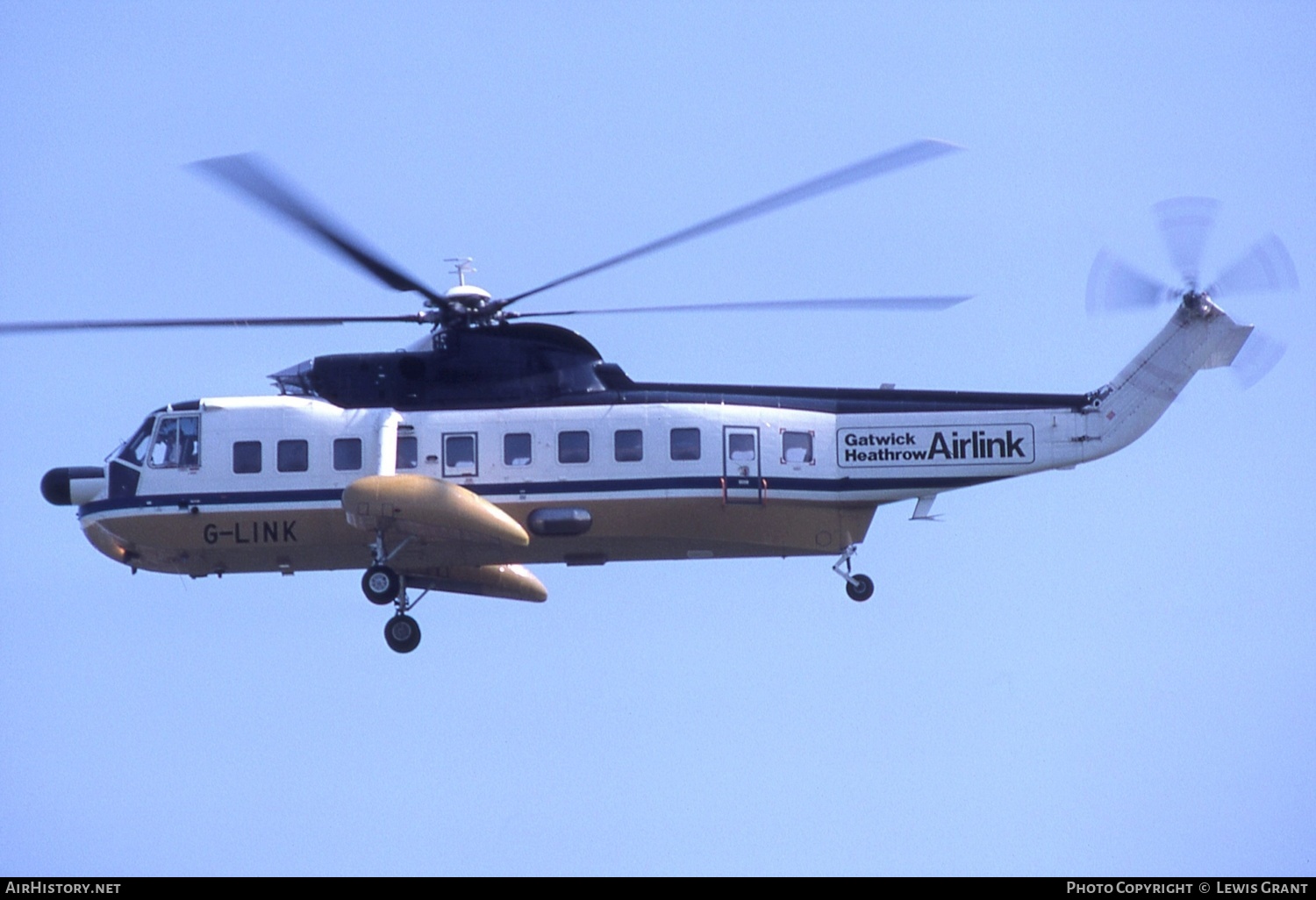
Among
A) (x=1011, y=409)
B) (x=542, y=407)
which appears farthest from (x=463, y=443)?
(x=1011, y=409)

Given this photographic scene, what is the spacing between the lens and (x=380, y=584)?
79.8 feet

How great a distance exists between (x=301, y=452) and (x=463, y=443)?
82.9 inches

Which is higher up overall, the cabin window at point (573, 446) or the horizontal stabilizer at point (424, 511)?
the cabin window at point (573, 446)

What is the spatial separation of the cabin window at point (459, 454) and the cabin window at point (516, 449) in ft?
1.36

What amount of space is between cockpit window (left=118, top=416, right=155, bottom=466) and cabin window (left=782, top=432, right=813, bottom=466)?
27.0 ft

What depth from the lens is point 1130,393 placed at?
2469cm

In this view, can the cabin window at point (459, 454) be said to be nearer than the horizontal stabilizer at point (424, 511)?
No

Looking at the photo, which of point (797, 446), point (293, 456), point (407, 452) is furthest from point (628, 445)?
point (293, 456)

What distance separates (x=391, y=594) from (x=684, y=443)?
13.5 ft

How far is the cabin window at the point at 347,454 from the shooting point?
82.1 feet

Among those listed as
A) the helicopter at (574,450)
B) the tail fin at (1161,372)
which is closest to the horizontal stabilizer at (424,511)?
the helicopter at (574,450)

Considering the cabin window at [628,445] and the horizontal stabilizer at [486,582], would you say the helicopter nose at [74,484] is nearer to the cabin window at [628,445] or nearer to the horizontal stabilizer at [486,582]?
the horizontal stabilizer at [486,582]

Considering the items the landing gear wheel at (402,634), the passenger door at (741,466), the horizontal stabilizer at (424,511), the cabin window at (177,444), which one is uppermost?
the cabin window at (177,444)

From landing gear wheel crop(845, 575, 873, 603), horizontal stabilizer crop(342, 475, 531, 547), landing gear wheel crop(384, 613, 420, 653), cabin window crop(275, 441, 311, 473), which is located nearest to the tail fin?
landing gear wheel crop(845, 575, 873, 603)
